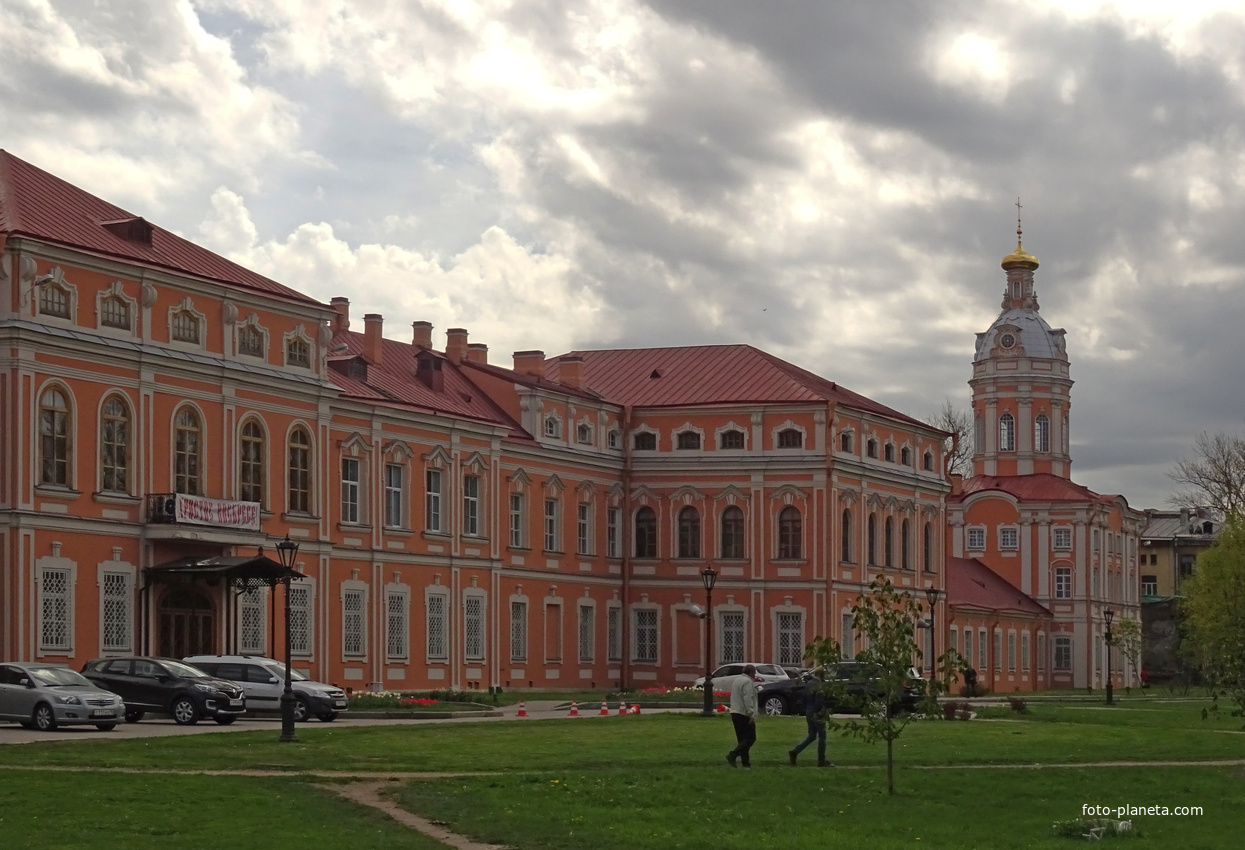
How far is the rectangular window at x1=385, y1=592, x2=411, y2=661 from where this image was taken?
213ft

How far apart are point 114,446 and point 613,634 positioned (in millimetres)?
31026

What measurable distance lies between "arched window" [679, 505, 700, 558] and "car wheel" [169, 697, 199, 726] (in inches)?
1538

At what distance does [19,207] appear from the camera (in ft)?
169

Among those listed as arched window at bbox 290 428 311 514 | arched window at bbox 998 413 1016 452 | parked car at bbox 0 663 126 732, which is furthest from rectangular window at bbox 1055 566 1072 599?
parked car at bbox 0 663 126 732

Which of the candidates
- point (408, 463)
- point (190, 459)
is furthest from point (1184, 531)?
point (190, 459)

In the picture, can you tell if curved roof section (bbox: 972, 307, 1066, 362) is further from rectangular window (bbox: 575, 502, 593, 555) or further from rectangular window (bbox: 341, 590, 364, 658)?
rectangular window (bbox: 341, 590, 364, 658)

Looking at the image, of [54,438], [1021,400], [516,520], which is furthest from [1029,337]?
[54,438]

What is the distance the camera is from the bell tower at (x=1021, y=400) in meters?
116

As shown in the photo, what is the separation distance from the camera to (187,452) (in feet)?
181

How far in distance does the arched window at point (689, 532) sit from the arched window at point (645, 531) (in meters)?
1.16

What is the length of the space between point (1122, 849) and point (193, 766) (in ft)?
46.7

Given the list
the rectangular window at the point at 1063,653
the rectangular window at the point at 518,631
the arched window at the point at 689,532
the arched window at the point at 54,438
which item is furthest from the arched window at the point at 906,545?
the arched window at the point at 54,438

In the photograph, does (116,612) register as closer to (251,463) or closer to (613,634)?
(251,463)

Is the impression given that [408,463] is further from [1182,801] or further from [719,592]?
[1182,801]
